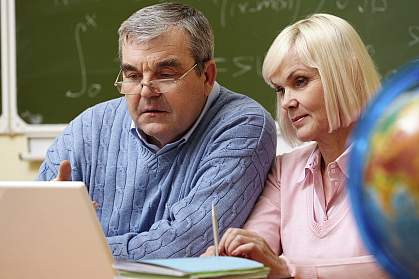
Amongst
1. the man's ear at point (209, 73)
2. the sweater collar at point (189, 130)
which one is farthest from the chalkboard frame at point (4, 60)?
the man's ear at point (209, 73)

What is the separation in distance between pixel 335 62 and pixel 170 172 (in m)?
0.52

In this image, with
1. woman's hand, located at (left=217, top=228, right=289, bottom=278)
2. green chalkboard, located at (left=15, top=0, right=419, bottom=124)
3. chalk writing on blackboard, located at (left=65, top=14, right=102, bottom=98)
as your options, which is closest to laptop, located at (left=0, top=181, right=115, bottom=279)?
woman's hand, located at (left=217, top=228, right=289, bottom=278)

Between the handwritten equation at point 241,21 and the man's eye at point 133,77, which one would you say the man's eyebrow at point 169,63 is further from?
the handwritten equation at point 241,21

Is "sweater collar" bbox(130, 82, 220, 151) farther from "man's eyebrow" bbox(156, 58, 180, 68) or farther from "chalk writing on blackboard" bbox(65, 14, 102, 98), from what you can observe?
"chalk writing on blackboard" bbox(65, 14, 102, 98)

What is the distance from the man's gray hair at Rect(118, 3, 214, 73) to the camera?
192cm

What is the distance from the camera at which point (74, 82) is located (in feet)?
9.84

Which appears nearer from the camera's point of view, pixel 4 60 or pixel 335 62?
pixel 335 62

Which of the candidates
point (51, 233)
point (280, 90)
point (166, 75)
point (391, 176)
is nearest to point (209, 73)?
point (166, 75)

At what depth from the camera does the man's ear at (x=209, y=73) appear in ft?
6.60

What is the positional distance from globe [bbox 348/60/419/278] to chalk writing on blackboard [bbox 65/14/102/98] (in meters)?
2.23

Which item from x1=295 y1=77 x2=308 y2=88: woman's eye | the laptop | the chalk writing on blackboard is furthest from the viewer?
the chalk writing on blackboard

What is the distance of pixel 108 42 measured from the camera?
117 inches

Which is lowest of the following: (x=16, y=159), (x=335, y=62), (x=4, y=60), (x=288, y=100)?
(x=16, y=159)

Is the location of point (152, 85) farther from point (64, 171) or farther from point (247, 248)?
point (247, 248)
